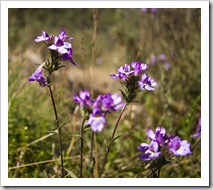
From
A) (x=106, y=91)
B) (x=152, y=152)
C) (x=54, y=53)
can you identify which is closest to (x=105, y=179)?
(x=152, y=152)

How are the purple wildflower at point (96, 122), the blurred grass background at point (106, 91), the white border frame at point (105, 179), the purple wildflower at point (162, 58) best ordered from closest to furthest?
the purple wildflower at point (96, 122) → the white border frame at point (105, 179) → the blurred grass background at point (106, 91) → the purple wildflower at point (162, 58)

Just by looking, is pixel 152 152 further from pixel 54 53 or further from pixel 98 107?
pixel 54 53

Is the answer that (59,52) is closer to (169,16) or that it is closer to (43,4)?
(43,4)

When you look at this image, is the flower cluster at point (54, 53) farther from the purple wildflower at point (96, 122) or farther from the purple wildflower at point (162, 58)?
the purple wildflower at point (162, 58)

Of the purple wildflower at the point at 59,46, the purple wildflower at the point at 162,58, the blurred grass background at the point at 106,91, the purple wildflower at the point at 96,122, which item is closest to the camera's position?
the purple wildflower at the point at 96,122

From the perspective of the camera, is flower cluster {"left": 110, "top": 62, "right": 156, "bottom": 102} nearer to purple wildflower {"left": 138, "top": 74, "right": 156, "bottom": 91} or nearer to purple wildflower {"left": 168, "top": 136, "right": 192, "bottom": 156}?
purple wildflower {"left": 138, "top": 74, "right": 156, "bottom": 91}

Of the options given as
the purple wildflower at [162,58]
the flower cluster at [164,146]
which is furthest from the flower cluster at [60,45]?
the purple wildflower at [162,58]

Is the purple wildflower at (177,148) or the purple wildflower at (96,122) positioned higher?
the purple wildflower at (96,122)

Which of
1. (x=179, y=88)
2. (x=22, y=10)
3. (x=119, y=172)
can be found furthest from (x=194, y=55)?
(x=22, y=10)
